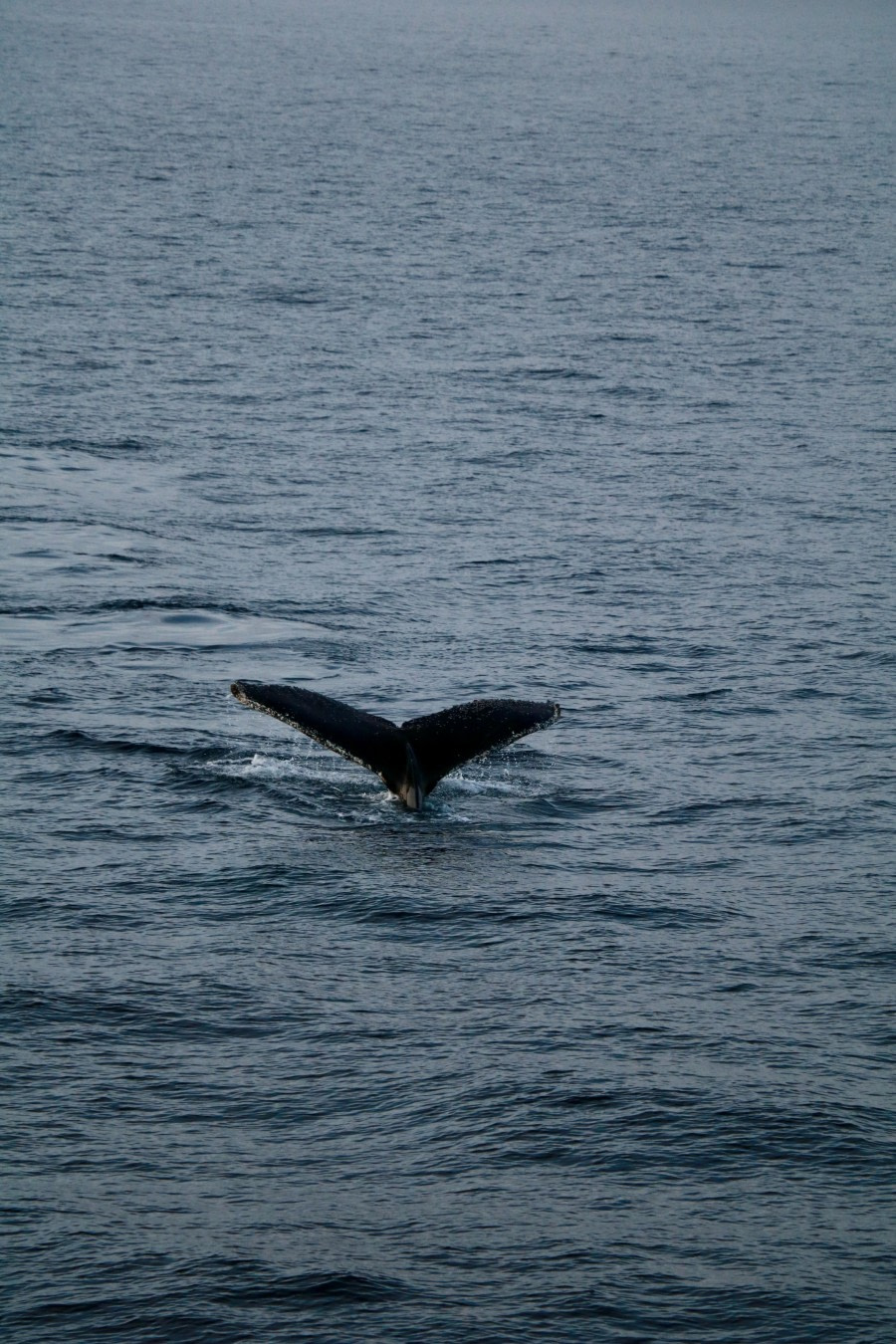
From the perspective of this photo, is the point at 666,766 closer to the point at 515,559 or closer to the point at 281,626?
the point at 281,626

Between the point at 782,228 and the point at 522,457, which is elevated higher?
the point at 782,228

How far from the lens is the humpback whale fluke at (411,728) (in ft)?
41.6

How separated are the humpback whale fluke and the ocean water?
533 millimetres

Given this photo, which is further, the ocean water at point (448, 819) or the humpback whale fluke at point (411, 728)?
the humpback whale fluke at point (411, 728)

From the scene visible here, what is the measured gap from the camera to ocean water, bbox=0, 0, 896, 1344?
27.2 feet

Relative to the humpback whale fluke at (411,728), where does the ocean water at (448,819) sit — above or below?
below

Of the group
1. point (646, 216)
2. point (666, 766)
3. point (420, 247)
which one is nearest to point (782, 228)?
point (646, 216)

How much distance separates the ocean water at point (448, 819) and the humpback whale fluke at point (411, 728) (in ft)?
1.75

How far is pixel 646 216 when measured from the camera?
56875 mm

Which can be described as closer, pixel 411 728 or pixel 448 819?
pixel 411 728

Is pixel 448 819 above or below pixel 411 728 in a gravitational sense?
below

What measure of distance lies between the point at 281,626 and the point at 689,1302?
12.2 metres

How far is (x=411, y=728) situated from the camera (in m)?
13.1

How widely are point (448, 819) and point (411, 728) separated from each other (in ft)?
2.67
